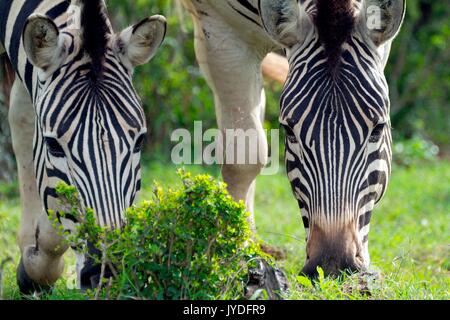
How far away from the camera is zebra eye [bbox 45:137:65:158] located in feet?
16.4

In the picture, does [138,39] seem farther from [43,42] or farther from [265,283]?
[265,283]

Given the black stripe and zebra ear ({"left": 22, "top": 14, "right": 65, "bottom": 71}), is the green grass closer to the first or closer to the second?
zebra ear ({"left": 22, "top": 14, "right": 65, "bottom": 71})

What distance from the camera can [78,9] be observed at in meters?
5.39

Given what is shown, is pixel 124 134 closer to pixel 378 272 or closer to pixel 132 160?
pixel 132 160

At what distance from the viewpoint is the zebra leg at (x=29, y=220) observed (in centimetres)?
600

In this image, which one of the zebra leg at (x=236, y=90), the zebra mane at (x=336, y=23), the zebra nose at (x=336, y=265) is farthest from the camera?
the zebra leg at (x=236, y=90)

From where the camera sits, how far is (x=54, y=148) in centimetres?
502

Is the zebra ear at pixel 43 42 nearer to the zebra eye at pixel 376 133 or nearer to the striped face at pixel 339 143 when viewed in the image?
the striped face at pixel 339 143

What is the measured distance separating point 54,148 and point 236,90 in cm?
216

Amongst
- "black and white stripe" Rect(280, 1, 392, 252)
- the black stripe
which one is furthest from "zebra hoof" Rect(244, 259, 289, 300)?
the black stripe

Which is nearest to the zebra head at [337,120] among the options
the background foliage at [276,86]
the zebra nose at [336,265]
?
the zebra nose at [336,265]

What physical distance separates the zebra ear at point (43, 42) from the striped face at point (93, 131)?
0.20 ft

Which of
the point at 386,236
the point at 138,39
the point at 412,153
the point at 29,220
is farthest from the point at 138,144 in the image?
the point at 412,153
